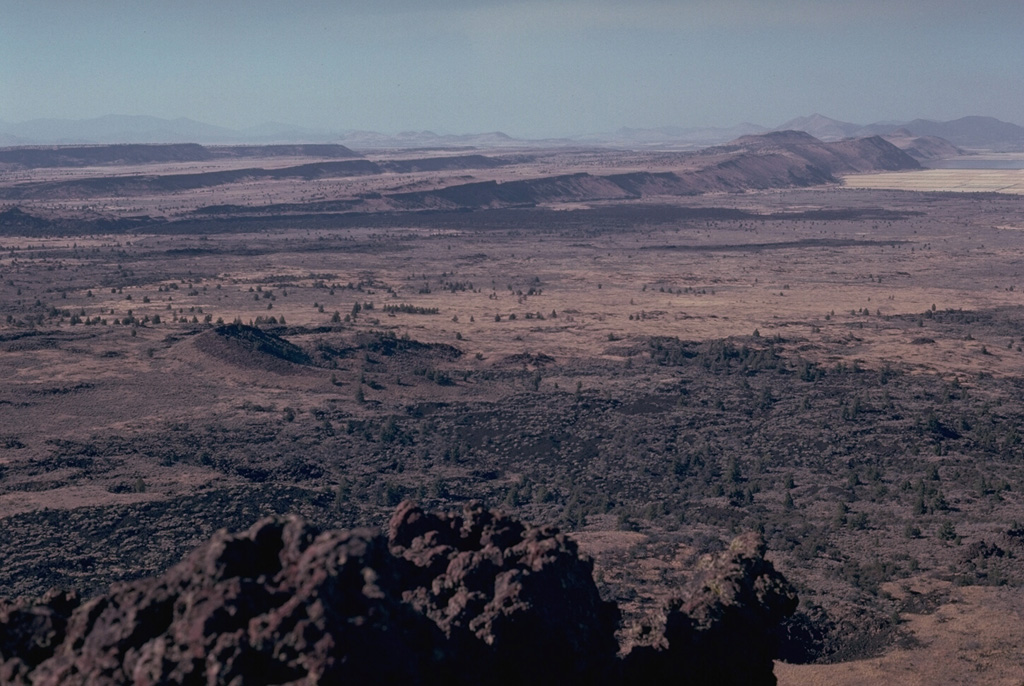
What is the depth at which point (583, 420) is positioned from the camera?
37.8m

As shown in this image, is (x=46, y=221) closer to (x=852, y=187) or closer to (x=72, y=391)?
(x=72, y=391)

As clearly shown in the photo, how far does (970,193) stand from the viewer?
152500 mm

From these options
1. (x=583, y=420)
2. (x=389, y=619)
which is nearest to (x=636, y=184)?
(x=583, y=420)

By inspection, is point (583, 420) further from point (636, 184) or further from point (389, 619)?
point (636, 184)

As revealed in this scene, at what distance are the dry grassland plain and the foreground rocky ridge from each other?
5013 mm

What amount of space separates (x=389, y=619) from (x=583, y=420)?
28.5 m

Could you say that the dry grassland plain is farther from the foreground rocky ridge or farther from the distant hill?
the distant hill

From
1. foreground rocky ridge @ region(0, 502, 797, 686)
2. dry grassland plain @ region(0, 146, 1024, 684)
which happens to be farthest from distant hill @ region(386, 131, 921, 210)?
foreground rocky ridge @ region(0, 502, 797, 686)

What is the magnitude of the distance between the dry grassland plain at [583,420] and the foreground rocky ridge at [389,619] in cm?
501

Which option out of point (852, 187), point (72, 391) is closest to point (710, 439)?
point (72, 391)

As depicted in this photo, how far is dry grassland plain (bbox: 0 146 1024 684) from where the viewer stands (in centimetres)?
2398

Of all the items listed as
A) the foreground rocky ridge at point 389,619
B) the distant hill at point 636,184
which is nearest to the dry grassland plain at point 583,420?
the foreground rocky ridge at point 389,619

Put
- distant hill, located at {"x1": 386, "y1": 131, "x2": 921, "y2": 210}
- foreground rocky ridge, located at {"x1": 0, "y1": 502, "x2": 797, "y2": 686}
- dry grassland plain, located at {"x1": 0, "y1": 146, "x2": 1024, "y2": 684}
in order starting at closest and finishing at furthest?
foreground rocky ridge, located at {"x1": 0, "y1": 502, "x2": 797, "y2": 686} → dry grassland plain, located at {"x1": 0, "y1": 146, "x2": 1024, "y2": 684} → distant hill, located at {"x1": 386, "y1": 131, "x2": 921, "y2": 210}

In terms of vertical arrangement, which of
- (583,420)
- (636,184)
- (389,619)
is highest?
(636,184)
